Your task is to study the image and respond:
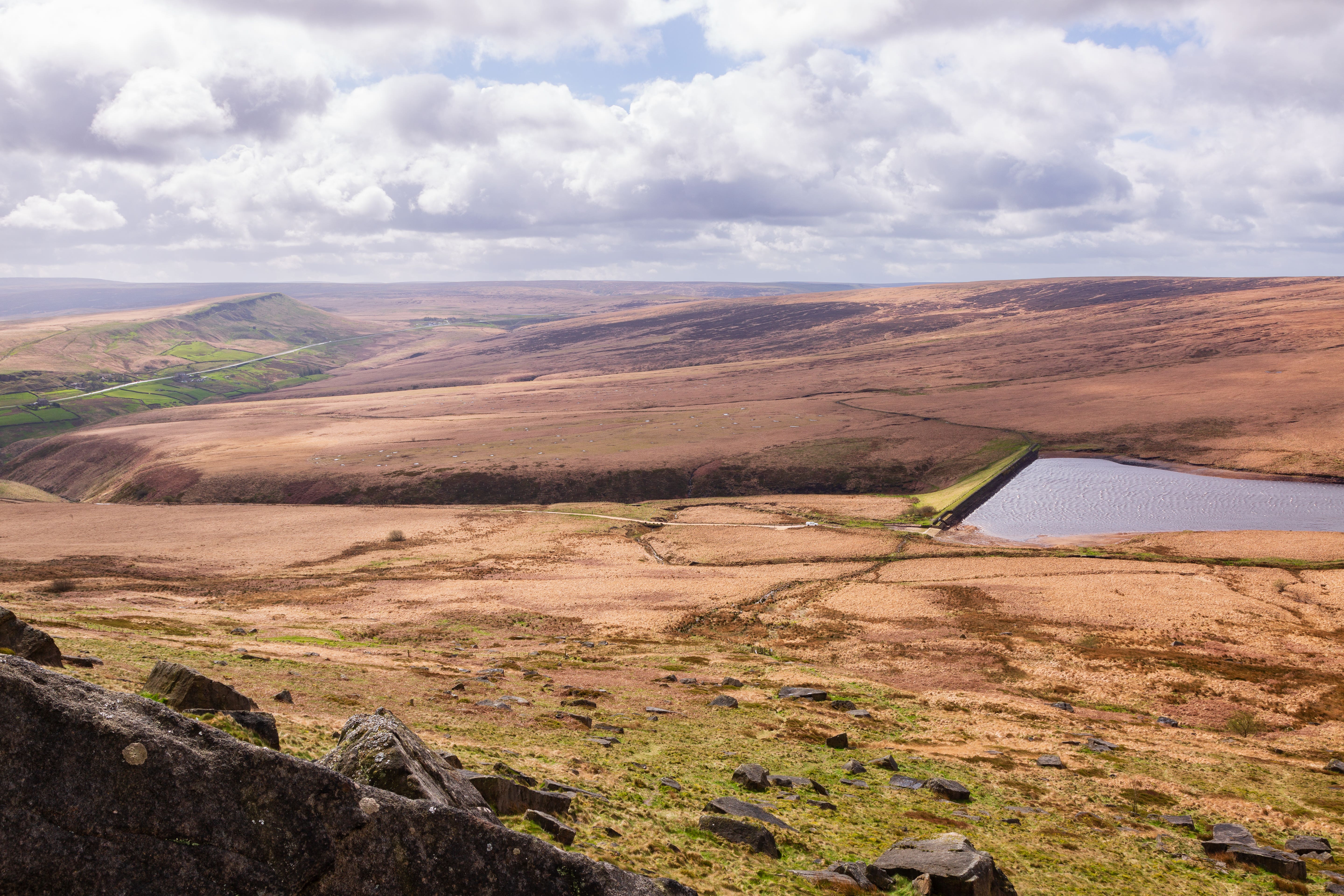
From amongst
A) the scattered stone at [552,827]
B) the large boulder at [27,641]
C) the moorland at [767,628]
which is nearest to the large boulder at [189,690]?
the moorland at [767,628]

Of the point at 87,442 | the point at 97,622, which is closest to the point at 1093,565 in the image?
the point at 97,622

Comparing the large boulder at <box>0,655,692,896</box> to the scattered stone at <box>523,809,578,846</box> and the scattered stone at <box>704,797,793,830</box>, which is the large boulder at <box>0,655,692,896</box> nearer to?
the scattered stone at <box>523,809,578,846</box>

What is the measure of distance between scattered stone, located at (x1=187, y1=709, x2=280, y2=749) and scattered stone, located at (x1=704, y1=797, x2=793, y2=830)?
12.2 m

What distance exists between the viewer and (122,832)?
864 cm

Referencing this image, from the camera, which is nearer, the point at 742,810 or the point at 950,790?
the point at 742,810

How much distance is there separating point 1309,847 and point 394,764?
103 ft

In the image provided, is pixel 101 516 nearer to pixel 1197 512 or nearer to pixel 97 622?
pixel 97 622

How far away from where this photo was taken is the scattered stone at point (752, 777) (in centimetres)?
2825

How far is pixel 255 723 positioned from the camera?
2041 centimetres

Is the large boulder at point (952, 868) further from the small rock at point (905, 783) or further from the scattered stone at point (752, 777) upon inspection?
the small rock at point (905, 783)

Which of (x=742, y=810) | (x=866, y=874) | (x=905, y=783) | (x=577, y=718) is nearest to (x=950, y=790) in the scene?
(x=905, y=783)

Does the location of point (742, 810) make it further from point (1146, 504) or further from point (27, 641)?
point (1146, 504)

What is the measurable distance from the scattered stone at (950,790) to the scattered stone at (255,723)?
22.9 m

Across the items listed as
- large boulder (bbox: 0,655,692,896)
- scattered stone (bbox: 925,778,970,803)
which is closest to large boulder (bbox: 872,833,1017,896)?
scattered stone (bbox: 925,778,970,803)
